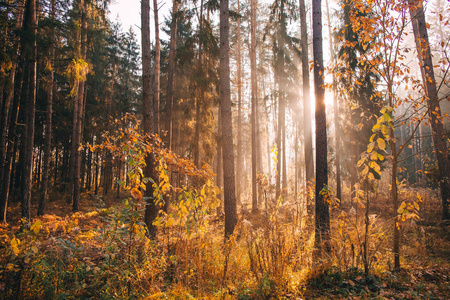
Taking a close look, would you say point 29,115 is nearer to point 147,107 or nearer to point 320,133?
point 147,107

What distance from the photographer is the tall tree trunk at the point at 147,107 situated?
600 centimetres

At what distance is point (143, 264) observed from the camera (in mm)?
3396

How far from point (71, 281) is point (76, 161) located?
10762 mm

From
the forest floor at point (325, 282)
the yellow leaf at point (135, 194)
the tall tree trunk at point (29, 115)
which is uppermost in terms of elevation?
the tall tree trunk at point (29, 115)

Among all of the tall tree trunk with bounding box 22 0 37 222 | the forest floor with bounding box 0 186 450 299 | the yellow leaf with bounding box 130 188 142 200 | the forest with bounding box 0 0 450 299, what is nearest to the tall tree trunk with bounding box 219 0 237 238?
the forest with bounding box 0 0 450 299

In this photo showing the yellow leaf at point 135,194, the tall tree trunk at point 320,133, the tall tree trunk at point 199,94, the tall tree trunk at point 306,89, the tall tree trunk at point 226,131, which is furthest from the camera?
the tall tree trunk at point 199,94

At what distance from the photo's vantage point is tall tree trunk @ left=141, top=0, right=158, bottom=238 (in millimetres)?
5996

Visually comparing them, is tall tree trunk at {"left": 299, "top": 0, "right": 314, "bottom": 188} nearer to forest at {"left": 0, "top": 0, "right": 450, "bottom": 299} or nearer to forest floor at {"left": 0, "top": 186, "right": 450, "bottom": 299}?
forest at {"left": 0, "top": 0, "right": 450, "bottom": 299}

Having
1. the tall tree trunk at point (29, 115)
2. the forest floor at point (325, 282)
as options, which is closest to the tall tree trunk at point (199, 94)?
the tall tree trunk at point (29, 115)

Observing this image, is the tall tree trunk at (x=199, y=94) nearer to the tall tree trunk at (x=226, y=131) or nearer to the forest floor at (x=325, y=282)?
the tall tree trunk at (x=226, y=131)

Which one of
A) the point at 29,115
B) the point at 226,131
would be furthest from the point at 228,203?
the point at 29,115

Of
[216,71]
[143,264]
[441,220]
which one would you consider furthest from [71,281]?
[441,220]

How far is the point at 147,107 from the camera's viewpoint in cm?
612

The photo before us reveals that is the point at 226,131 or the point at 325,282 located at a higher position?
the point at 226,131
